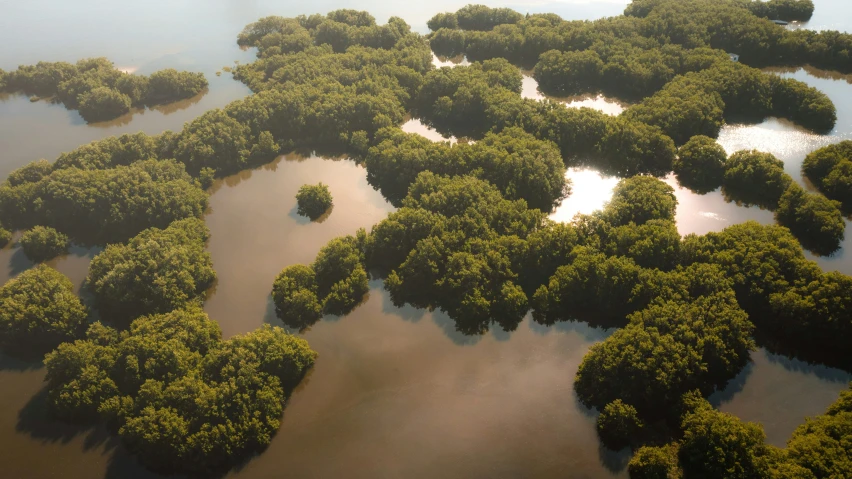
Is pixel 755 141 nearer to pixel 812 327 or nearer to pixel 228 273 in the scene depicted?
pixel 812 327

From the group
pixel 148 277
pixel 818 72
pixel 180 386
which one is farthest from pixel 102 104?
pixel 818 72

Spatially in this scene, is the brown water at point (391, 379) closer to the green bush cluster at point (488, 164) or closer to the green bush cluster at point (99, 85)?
the green bush cluster at point (488, 164)

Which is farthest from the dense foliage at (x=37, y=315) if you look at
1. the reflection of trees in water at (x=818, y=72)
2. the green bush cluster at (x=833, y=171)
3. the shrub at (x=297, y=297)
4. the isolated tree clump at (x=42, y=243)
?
the reflection of trees in water at (x=818, y=72)

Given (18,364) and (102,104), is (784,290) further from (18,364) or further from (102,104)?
(102,104)

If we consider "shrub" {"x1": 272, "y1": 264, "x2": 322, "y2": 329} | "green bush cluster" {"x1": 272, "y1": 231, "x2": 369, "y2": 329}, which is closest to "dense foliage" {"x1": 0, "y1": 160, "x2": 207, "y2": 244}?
"shrub" {"x1": 272, "y1": 264, "x2": 322, "y2": 329}

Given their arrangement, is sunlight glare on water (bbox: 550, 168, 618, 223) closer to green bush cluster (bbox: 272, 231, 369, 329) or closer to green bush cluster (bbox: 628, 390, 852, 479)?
green bush cluster (bbox: 272, 231, 369, 329)
